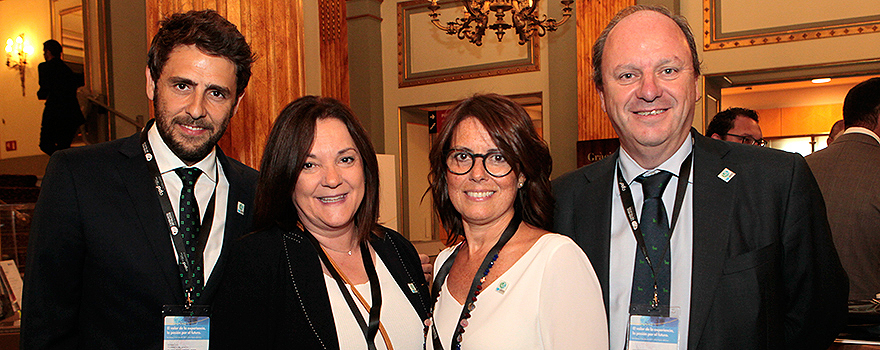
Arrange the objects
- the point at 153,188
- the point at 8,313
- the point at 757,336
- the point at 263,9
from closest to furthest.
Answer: the point at 757,336 < the point at 153,188 < the point at 8,313 < the point at 263,9

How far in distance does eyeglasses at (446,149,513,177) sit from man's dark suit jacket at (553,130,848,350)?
40cm

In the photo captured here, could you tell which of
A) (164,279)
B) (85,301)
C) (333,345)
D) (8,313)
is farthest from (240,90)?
(8,313)

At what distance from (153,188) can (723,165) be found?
1.81m

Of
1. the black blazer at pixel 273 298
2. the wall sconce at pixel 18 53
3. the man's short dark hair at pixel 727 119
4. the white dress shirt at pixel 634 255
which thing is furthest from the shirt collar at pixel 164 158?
the wall sconce at pixel 18 53

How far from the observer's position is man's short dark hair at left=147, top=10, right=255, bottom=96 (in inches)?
78.2

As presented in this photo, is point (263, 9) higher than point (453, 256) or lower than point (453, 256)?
higher

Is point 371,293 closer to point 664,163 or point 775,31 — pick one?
point 664,163

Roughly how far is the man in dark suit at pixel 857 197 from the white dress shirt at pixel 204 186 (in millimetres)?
2995

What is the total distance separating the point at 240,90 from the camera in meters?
2.16

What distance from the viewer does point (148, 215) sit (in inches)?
74.0

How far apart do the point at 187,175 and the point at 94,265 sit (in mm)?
397

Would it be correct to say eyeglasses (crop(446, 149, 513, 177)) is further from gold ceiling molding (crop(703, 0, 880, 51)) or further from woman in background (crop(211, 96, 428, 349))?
gold ceiling molding (crop(703, 0, 880, 51))

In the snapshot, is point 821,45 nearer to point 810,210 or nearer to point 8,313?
point 810,210

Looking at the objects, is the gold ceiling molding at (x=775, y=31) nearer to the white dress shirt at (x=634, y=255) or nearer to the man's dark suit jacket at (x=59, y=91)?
the white dress shirt at (x=634, y=255)
